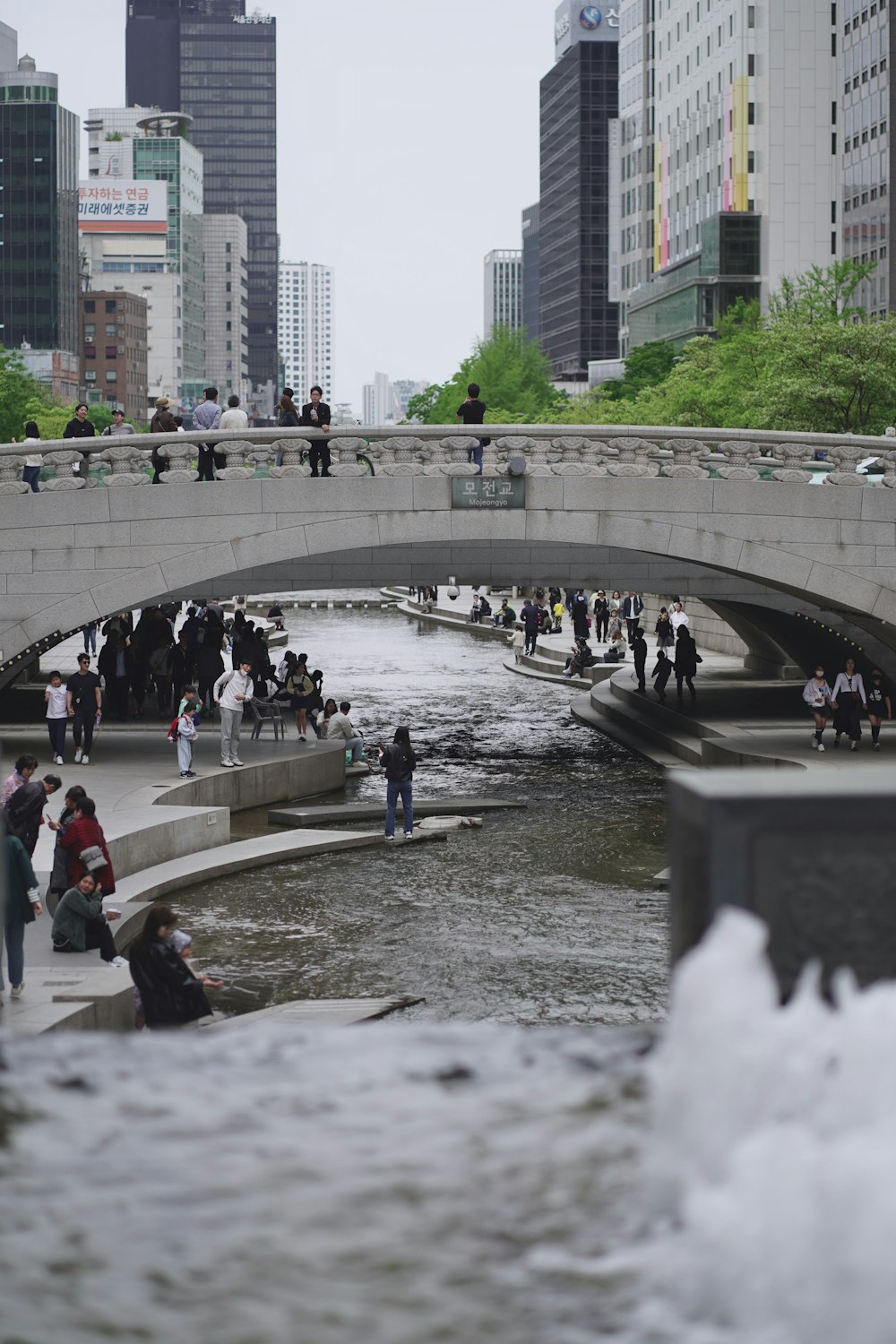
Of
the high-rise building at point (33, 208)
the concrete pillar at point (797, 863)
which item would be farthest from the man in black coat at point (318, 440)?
the high-rise building at point (33, 208)

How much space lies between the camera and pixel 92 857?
13547mm

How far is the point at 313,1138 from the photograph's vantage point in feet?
11.8

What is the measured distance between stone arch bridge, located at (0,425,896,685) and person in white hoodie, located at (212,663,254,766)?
183 centimetres

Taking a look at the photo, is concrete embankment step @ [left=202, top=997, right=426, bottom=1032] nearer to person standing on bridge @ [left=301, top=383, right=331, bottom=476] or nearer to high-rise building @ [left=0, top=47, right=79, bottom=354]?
person standing on bridge @ [left=301, top=383, right=331, bottom=476]

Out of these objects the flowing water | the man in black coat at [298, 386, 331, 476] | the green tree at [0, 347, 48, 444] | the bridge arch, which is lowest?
the flowing water

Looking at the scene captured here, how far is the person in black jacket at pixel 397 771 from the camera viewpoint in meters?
20.5

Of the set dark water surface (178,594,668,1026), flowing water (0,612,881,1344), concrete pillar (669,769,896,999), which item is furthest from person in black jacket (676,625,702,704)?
concrete pillar (669,769,896,999)

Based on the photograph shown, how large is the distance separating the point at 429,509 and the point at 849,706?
697 centimetres

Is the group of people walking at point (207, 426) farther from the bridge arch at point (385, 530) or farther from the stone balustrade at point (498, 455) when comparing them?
the bridge arch at point (385, 530)

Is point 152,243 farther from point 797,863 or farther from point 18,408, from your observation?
point 797,863

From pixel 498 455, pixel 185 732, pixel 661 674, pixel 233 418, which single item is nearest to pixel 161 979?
pixel 185 732

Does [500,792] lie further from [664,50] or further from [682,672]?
[664,50]

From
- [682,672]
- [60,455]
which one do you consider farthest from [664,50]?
[60,455]

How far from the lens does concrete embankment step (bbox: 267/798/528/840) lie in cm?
2245
